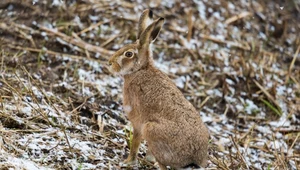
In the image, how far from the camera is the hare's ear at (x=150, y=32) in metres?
4.74

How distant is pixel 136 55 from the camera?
480 centimetres

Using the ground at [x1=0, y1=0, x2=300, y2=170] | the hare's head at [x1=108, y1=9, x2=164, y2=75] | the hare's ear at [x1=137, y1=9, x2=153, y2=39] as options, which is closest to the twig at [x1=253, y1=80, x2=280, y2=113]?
the ground at [x1=0, y1=0, x2=300, y2=170]

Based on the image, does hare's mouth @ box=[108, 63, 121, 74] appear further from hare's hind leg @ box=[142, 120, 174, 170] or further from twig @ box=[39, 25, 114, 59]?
twig @ box=[39, 25, 114, 59]

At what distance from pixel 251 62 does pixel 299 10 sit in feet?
6.35

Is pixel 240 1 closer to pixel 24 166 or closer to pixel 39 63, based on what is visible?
pixel 39 63

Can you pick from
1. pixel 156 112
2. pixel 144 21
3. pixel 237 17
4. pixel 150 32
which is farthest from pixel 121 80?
pixel 237 17

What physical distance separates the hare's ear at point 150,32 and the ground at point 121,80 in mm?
887

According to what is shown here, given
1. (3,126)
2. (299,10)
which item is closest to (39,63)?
(3,126)

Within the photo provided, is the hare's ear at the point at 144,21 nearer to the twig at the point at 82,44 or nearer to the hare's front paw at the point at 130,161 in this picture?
the hare's front paw at the point at 130,161

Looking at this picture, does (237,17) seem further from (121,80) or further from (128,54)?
(128,54)

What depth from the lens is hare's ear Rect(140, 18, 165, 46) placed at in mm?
4742

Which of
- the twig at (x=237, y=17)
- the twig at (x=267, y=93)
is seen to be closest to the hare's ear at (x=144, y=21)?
the twig at (x=267, y=93)

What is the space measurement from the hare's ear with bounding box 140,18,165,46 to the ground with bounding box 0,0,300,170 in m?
0.89

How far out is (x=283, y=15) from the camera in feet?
28.3
